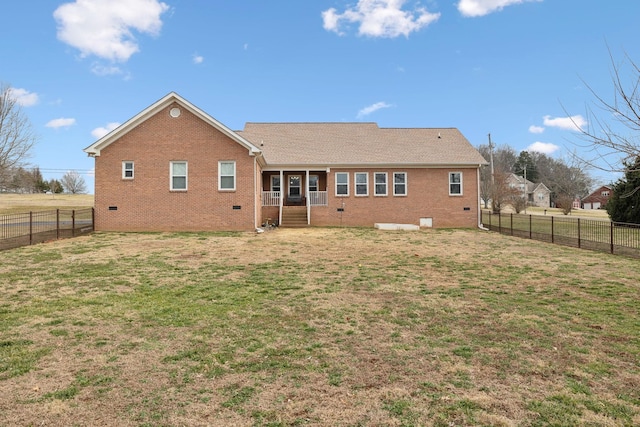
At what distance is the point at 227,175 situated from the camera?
A: 19062 millimetres

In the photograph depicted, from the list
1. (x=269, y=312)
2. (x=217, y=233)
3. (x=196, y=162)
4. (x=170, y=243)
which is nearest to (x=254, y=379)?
(x=269, y=312)

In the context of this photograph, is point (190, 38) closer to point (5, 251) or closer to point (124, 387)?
point (5, 251)

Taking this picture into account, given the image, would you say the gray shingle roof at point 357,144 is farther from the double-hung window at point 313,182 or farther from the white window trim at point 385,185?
the double-hung window at point 313,182

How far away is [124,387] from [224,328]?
5.73ft

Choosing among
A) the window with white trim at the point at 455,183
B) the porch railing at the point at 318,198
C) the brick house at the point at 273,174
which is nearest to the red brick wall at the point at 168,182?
the brick house at the point at 273,174

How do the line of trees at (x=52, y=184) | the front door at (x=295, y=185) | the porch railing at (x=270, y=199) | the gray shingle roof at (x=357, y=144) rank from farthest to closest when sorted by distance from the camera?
the line of trees at (x=52, y=184) < the front door at (x=295, y=185) < the gray shingle roof at (x=357, y=144) < the porch railing at (x=270, y=199)

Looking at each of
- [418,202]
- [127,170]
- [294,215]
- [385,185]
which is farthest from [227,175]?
[418,202]

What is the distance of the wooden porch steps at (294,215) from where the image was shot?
2267 centimetres

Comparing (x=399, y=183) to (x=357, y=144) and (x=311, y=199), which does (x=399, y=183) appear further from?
(x=311, y=199)

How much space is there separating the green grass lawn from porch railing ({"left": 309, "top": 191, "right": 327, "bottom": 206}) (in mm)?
13223

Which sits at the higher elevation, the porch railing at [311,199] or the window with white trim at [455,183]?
the window with white trim at [455,183]

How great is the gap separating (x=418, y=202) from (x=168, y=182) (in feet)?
45.8

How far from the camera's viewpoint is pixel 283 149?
80.3ft

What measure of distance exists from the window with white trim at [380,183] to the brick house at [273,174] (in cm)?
6
